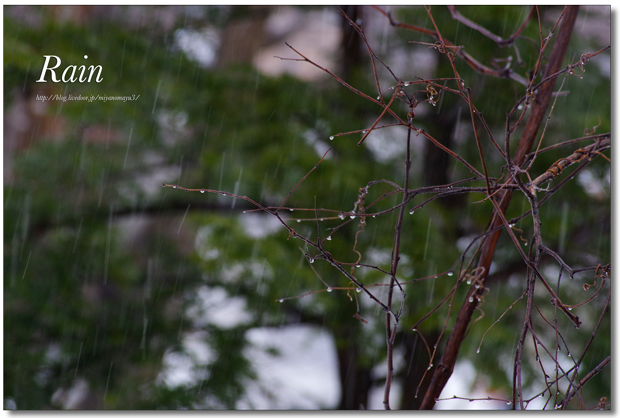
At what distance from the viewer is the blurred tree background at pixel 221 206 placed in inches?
75.9

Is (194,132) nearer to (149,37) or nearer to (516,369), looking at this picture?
(149,37)

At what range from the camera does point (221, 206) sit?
2.62 m

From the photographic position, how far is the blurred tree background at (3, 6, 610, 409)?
1.93 meters

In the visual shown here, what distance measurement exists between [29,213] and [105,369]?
91 centimetres

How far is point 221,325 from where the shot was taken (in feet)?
8.37

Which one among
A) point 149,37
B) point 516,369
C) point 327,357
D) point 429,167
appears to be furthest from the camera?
point 327,357

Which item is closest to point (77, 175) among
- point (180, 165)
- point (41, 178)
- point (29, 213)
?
point (41, 178)

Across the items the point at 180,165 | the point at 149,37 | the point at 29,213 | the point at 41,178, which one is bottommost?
the point at 29,213

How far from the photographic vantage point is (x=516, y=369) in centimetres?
56

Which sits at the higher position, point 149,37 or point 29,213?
point 149,37

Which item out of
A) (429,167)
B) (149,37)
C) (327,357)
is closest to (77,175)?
(149,37)

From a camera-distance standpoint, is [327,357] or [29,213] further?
[327,357]

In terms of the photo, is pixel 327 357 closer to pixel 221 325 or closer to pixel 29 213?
pixel 221 325

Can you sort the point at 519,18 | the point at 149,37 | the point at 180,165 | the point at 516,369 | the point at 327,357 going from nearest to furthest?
the point at 516,369
the point at 519,18
the point at 149,37
the point at 180,165
the point at 327,357
